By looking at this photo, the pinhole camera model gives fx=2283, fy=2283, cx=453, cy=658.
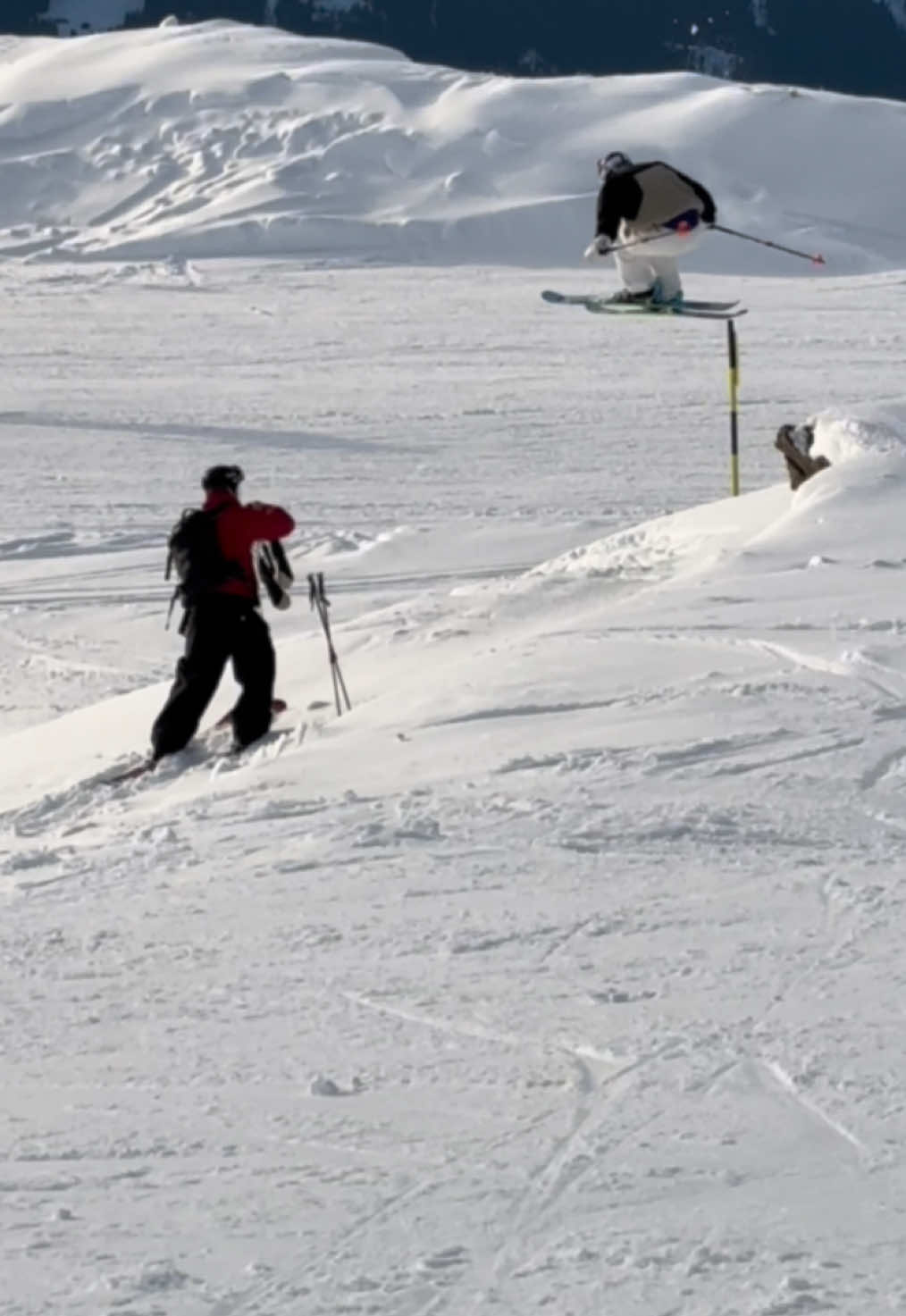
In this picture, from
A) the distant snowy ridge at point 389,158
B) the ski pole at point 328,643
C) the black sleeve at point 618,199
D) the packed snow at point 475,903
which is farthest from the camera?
the distant snowy ridge at point 389,158

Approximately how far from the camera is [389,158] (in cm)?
3997

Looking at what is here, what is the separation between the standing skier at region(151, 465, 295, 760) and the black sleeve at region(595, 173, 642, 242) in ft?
13.8

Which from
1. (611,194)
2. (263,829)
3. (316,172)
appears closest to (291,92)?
(316,172)

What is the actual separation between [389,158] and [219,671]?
33.6 meters

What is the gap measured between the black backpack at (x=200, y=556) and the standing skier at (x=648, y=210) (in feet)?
14.0

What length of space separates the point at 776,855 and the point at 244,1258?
2.23m

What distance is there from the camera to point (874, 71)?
65.1 metres

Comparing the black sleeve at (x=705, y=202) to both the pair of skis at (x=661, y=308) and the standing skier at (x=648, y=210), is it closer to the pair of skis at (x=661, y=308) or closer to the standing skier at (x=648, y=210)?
the standing skier at (x=648, y=210)

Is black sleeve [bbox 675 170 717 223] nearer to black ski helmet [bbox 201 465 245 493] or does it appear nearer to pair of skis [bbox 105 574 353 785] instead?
pair of skis [bbox 105 574 353 785]

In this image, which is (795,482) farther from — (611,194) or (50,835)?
(50,835)

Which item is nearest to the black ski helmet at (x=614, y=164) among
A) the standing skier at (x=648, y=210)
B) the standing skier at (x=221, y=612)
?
the standing skier at (x=648, y=210)

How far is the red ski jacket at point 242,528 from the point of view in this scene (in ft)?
23.8

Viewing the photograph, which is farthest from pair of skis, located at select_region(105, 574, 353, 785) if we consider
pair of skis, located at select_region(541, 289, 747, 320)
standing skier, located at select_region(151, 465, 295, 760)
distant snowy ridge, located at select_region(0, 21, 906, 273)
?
distant snowy ridge, located at select_region(0, 21, 906, 273)

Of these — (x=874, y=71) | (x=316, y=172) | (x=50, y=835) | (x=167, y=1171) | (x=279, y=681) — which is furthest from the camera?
(x=874, y=71)
